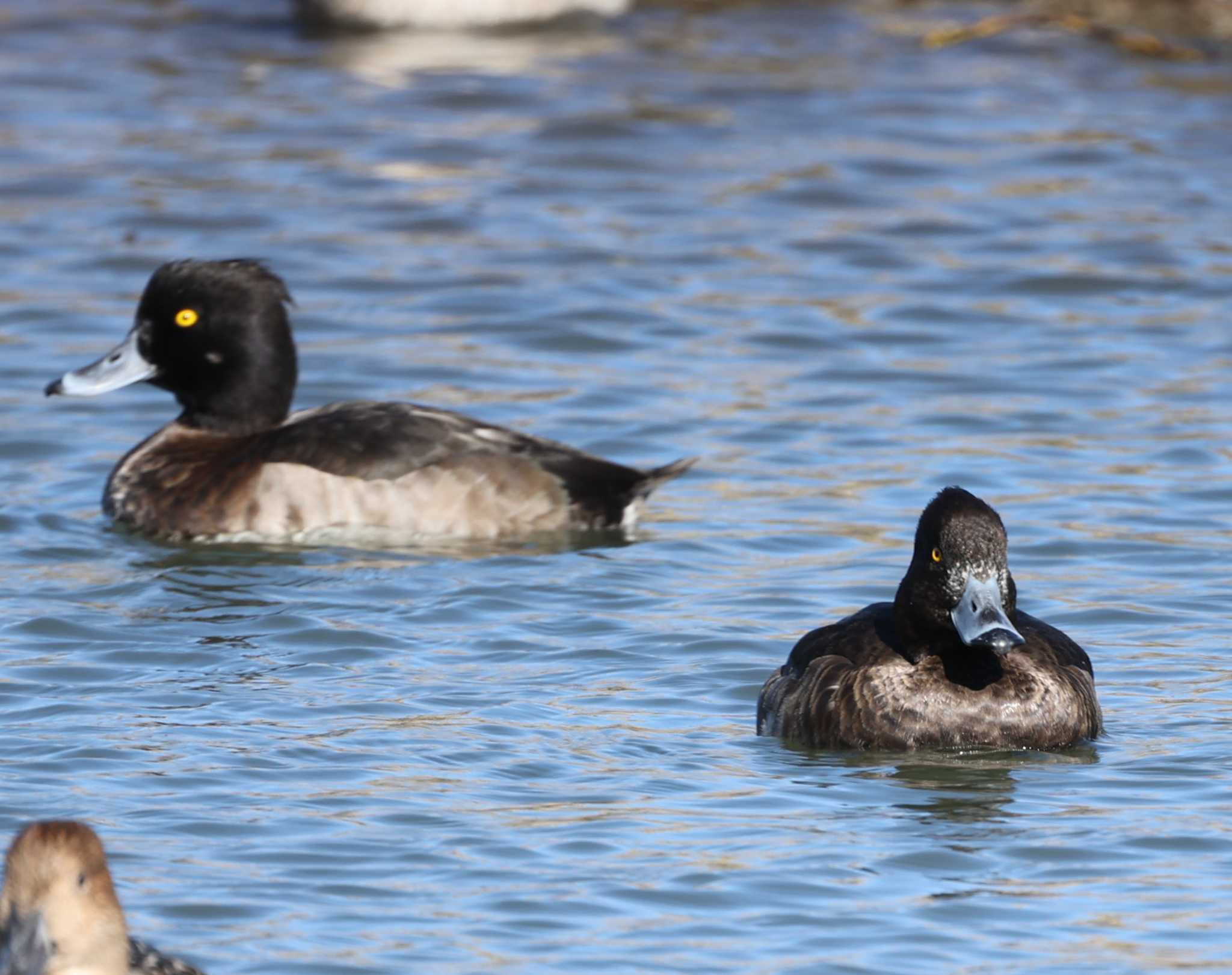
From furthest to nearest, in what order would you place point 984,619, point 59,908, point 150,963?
1. point 984,619
2. point 150,963
3. point 59,908

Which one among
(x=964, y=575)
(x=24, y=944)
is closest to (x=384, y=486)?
(x=964, y=575)

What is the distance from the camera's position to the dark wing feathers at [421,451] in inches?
444

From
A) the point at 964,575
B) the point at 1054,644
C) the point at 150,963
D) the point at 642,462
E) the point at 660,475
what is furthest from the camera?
the point at 642,462

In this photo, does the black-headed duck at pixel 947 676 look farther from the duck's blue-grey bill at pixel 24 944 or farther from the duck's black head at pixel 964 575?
the duck's blue-grey bill at pixel 24 944

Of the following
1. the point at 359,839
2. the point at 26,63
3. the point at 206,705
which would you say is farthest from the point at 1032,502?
the point at 26,63

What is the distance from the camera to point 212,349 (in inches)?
467

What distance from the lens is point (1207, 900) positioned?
671cm

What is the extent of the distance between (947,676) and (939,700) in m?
0.09

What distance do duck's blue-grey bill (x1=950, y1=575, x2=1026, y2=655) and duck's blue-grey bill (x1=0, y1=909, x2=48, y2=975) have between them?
3302 millimetres

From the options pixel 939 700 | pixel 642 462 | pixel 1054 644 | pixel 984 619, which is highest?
pixel 984 619

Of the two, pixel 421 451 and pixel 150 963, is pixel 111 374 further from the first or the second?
pixel 150 963

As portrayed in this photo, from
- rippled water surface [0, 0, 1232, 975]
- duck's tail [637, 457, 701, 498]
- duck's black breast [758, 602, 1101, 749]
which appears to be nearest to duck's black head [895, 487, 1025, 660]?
duck's black breast [758, 602, 1101, 749]

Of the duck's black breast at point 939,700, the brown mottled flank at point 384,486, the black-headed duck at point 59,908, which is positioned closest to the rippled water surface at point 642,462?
the duck's black breast at point 939,700

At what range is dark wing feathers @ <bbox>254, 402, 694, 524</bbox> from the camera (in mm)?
11281
